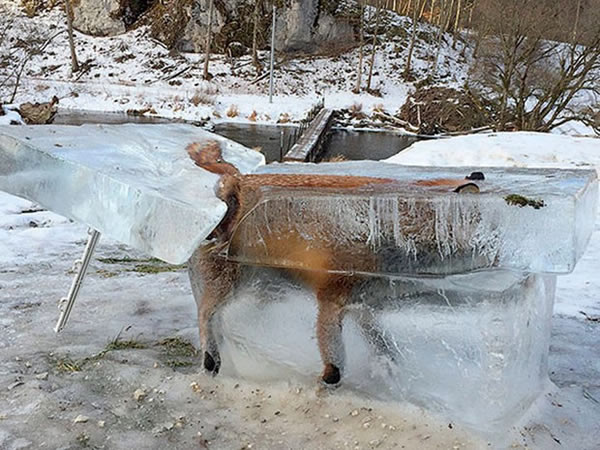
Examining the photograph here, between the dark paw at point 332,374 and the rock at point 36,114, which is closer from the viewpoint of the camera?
the dark paw at point 332,374

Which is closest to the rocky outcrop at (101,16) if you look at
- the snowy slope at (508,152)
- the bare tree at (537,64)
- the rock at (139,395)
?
the bare tree at (537,64)

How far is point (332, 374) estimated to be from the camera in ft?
7.75

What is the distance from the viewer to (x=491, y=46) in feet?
55.2

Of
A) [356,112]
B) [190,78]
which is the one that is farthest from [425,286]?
[190,78]

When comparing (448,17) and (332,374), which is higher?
(448,17)

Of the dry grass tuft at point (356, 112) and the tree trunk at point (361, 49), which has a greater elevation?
the tree trunk at point (361, 49)

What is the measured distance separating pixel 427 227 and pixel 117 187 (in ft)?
3.74

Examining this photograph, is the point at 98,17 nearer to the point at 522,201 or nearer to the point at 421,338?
the point at 421,338

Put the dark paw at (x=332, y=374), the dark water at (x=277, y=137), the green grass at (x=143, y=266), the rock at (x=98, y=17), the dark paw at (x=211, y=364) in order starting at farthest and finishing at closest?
1. the rock at (x=98, y=17)
2. the dark water at (x=277, y=137)
3. the green grass at (x=143, y=266)
4. the dark paw at (x=211, y=364)
5. the dark paw at (x=332, y=374)

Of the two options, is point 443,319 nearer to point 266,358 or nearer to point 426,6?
point 266,358

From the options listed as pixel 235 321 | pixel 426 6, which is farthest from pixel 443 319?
pixel 426 6

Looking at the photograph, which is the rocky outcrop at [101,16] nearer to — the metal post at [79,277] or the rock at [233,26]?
the rock at [233,26]

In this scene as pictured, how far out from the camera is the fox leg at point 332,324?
230 centimetres

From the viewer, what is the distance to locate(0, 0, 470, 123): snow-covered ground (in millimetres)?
22812
